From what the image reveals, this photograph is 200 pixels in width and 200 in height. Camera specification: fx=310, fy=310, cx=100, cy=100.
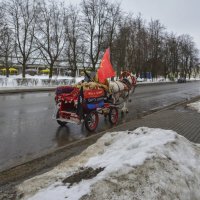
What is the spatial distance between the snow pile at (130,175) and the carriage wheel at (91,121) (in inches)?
154

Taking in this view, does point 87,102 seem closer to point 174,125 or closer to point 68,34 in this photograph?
point 174,125

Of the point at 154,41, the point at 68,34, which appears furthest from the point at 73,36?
the point at 154,41

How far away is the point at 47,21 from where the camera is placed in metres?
43.4

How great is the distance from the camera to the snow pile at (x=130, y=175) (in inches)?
148

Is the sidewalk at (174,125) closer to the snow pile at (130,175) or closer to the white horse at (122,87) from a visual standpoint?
the white horse at (122,87)

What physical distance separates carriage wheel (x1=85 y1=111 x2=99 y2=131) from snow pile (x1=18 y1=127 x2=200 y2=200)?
3.91 meters

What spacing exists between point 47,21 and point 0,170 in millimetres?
39946

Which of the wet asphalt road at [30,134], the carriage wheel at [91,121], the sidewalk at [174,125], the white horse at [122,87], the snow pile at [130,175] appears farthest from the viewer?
the white horse at [122,87]

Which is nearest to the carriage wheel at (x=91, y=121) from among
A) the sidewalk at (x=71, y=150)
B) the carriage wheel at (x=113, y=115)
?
the sidewalk at (x=71, y=150)

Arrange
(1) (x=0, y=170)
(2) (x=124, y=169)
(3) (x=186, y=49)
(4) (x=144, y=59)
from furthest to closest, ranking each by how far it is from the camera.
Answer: (3) (x=186, y=49) < (4) (x=144, y=59) < (1) (x=0, y=170) < (2) (x=124, y=169)

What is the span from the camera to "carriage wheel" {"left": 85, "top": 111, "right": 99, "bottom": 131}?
384 inches

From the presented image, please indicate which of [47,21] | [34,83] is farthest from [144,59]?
[34,83]

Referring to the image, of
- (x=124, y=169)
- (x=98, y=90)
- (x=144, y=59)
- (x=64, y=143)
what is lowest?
(x=64, y=143)

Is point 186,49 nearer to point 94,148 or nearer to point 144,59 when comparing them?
point 144,59
